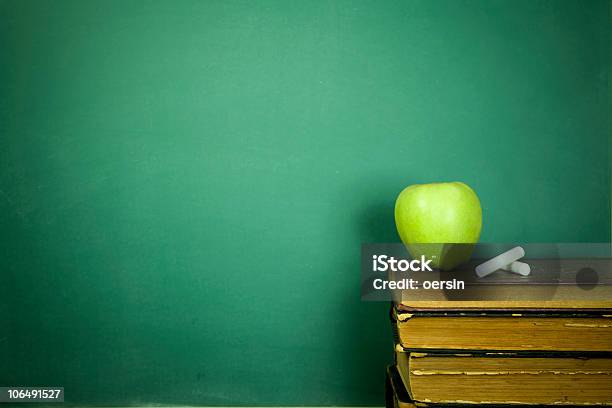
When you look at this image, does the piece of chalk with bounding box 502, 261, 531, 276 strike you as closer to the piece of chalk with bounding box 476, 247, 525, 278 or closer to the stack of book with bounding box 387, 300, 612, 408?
the piece of chalk with bounding box 476, 247, 525, 278

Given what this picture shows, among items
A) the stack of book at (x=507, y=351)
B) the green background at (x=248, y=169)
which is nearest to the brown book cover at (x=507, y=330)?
the stack of book at (x=507, y=351)

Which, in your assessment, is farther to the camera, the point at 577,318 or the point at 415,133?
the point at 415,133

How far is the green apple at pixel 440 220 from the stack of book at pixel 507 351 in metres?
0.14

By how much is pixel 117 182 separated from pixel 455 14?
942 millimetres

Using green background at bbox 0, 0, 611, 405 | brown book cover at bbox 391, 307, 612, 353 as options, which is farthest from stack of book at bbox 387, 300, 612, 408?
green background at bbox 0, 0, 611, 405

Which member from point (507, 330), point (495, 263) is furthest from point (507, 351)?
point (495, 263)

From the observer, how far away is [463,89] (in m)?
1.23

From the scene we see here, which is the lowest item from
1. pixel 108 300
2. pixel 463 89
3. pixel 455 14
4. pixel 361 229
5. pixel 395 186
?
pixel 108 300

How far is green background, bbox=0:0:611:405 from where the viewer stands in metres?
1.22

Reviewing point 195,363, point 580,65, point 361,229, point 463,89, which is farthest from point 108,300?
point 580,65

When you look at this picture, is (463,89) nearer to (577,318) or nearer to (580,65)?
(580,65)

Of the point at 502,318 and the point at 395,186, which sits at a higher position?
the point at 395,186

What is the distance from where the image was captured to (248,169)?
1259 millimetres

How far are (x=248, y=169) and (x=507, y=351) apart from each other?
2.43 ft
